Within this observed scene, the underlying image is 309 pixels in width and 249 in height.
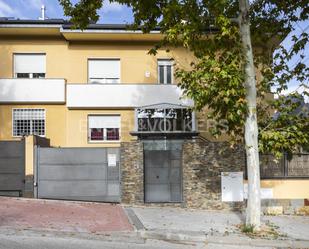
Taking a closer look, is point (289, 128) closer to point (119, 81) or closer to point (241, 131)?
point (241, 131)

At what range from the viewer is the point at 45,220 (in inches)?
464

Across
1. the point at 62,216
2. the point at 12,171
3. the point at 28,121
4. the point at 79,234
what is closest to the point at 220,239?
the point at 79,234

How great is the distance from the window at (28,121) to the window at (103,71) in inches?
119

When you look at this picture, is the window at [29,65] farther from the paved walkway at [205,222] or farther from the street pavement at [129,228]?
the paved walkway at [205,222]

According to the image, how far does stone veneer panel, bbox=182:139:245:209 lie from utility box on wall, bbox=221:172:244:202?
140 millimetres

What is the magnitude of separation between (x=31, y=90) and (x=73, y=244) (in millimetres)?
13921

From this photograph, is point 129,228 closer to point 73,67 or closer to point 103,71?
point 103,71

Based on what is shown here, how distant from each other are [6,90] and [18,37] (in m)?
2.70

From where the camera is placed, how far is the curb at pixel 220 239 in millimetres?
10102

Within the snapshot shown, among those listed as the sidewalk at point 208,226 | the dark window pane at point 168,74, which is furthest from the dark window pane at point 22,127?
the sidewalk at point 208,226

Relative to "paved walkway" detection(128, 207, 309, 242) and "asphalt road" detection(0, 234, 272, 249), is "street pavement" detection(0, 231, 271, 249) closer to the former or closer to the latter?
"asphalt road" detection(0, 234, 272, 249)

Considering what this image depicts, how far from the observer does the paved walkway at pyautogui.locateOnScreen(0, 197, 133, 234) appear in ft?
35.9

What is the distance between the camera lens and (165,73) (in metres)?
22.8

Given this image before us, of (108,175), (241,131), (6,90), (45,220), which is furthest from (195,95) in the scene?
(6,90)
